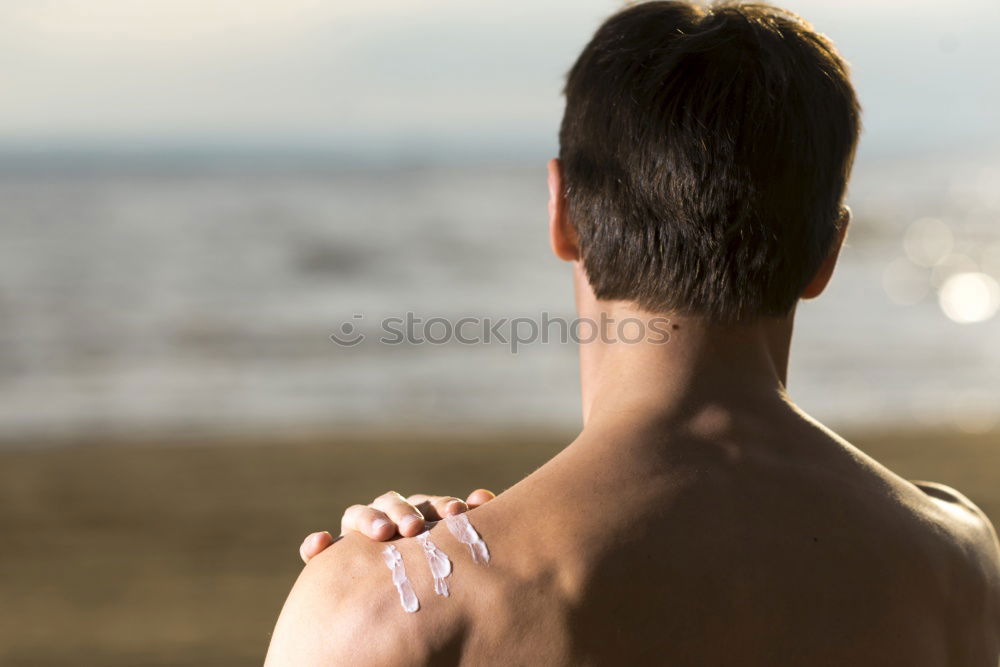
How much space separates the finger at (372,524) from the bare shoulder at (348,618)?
0.5 inches

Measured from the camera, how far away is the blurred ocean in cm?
983

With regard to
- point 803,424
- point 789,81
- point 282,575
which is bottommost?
point 282,575

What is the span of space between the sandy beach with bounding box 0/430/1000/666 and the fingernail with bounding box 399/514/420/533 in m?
→ 4.21

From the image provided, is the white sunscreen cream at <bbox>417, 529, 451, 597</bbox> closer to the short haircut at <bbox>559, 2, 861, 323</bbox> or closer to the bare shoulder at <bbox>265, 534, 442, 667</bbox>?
the bare shoulder at <bbox>265, 534, 442, 667</bbox>

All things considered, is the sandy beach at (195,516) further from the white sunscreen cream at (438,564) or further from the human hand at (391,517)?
the white sunscreen cream at (438,564)

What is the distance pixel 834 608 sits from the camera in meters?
1.47

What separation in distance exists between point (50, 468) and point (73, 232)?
15.8 meters

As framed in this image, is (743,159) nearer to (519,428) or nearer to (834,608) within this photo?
(834,608)

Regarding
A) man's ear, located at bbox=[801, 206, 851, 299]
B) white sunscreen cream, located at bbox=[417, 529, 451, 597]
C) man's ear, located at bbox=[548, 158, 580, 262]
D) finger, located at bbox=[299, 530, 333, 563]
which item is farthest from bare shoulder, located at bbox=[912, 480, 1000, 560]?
finger, located at bbox=[299, 530, 333, 563]

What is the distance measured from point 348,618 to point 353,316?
1286cm

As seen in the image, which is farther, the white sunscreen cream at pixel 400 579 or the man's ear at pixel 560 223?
the man's ear at pixel 560 223

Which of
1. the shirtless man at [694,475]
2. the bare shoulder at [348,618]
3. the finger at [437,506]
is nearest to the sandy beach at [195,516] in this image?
the finger at [437,506]

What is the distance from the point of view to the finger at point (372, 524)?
5.01 ft

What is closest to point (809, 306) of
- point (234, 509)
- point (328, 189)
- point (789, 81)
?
point (234, 509)
